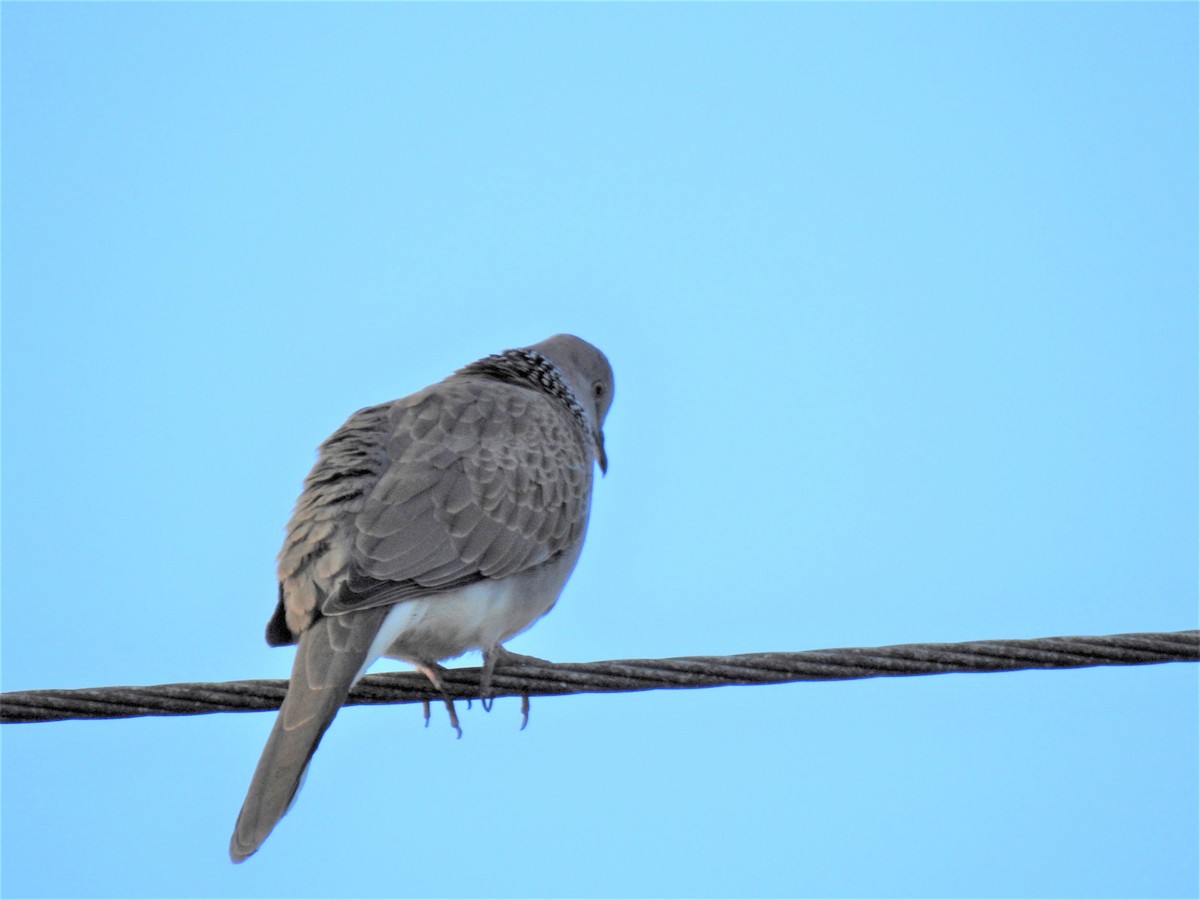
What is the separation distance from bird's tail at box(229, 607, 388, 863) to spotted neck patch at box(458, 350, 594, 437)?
6.61 ft

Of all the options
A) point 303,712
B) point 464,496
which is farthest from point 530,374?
point 303,712

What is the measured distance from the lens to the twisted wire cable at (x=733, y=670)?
3.39 meters

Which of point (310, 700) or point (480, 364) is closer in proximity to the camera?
point (310, 700)

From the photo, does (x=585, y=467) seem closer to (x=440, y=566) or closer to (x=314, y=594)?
(x=440, y=566)

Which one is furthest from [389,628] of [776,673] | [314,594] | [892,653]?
[892,653]

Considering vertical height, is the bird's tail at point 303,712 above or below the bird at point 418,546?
below

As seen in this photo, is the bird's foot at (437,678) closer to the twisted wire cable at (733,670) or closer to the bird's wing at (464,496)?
the bird's wing at (464,496)

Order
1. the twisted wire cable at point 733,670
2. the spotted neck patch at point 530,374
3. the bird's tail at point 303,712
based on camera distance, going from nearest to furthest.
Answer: the twisted wire cable at point 733,670
the bird's tail at point 303,712
the spotted neck patch at point 530,374

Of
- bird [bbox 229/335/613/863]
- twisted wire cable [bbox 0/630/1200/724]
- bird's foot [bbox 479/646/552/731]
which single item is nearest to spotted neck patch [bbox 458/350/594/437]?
bird [bbox 229/335/613/863]

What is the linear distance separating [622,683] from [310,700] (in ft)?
2.88

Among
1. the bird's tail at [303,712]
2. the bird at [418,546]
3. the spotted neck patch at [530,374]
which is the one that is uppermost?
the spotted neck patch at [530,374]

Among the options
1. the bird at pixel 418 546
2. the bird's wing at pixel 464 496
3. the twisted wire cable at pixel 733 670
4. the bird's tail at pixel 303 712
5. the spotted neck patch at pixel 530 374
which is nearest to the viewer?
the twisted wire cable at pixel 733 670

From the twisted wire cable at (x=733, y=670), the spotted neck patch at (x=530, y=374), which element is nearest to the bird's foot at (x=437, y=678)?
the twisted wire cable at (x=733, y=670)

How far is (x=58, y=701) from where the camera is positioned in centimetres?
348
